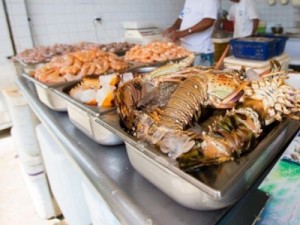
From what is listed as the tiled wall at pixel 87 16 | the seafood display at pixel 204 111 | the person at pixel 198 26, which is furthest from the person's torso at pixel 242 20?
the seafood display at pixel 204 111

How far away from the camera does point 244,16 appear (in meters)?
3.20

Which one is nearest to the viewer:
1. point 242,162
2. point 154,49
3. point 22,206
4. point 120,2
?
point 242,162

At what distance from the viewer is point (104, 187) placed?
61cm

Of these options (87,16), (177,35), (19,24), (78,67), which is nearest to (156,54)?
(78,67)

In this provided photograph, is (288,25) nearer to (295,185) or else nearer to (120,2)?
(120,2)

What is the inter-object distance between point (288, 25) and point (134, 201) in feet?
14.3

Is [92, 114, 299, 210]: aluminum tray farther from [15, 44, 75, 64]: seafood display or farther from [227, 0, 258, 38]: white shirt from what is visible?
[227, 0, 258, 38]: white shirt

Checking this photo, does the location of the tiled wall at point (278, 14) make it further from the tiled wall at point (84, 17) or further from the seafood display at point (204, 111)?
the seafood display at point (204, 111)

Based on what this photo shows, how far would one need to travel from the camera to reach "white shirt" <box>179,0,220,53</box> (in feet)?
8.02

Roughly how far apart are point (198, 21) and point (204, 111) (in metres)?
2.13

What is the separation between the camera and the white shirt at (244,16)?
3.13 m

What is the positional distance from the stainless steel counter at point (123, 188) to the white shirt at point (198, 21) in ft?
6.58

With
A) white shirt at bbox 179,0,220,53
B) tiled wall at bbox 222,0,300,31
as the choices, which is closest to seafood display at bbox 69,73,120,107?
white shirt at bbox 179,0,220,53

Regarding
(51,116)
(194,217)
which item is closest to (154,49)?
(51,116)
